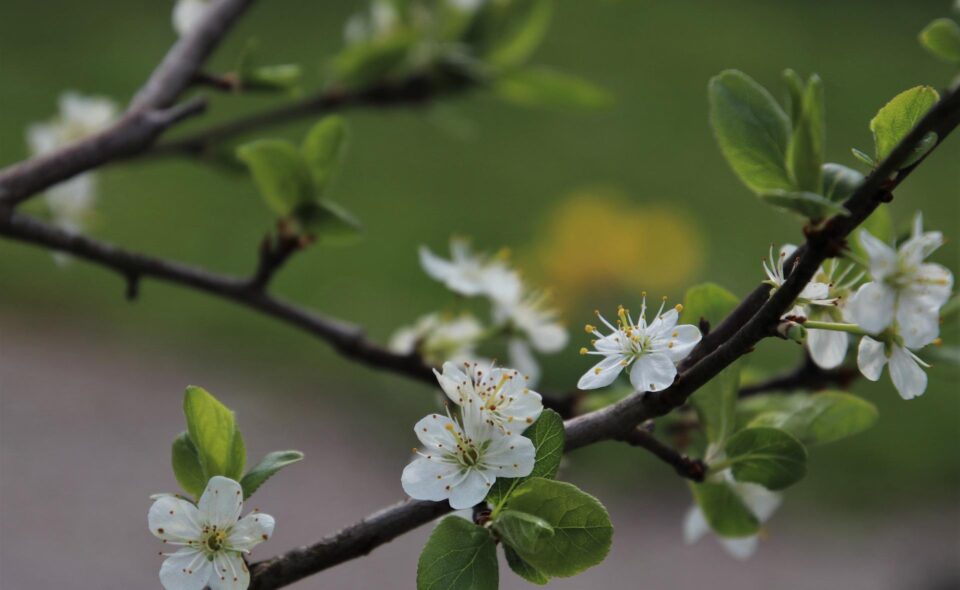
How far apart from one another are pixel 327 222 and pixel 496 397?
400 mm

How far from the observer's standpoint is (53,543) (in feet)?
8.78

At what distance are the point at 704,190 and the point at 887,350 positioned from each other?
402 cm

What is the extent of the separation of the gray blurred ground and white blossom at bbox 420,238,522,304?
1552 millimetres

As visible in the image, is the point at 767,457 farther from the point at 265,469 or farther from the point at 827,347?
the point at 265,469

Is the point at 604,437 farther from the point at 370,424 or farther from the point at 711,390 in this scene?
the point at 370,424

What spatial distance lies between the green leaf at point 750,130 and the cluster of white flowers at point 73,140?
2.85ft

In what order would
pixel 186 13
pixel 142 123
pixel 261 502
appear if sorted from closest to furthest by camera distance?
1. pixel 142 123
2. pixel 186 13
3. pixel 261 502

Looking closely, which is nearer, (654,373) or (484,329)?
(654,373)

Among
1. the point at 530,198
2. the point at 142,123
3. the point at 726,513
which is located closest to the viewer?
the point at 726,513

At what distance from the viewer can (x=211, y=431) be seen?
0.63 m

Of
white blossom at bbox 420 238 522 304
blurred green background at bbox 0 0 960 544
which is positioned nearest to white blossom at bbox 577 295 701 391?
white blossom at bbox 420 238 522 304

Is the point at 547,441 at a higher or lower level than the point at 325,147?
lower

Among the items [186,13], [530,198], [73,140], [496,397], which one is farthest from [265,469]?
[530,198]

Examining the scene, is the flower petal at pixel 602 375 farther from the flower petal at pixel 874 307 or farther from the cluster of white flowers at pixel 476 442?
the flower petal at pixel 874 307
